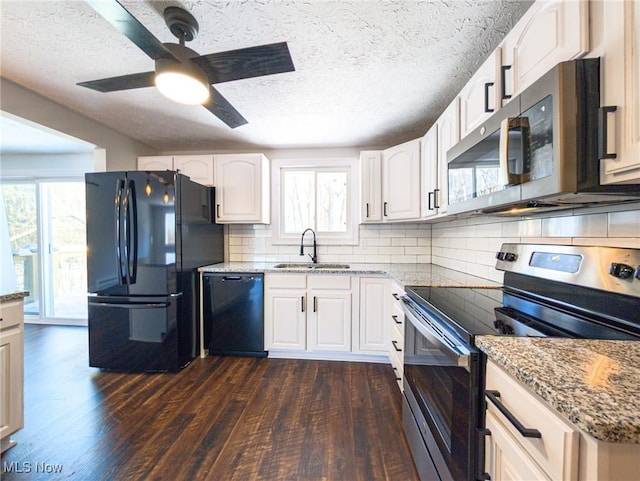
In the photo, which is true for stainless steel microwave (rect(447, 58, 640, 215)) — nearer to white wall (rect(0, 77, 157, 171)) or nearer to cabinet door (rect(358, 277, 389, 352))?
cabinet door (rect(358, 277, 389, 352))

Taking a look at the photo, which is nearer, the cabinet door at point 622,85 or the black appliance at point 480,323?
the cabinet door at point 622,85

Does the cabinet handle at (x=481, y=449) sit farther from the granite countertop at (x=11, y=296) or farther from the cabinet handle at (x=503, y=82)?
the granite countertop at (x=11, y=296)

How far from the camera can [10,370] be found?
1.46m

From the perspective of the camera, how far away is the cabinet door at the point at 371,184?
8.94ft

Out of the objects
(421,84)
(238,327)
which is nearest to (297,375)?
(238,327)

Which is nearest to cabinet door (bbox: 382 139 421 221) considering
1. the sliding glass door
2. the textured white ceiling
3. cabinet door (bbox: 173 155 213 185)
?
the textured white ceiling

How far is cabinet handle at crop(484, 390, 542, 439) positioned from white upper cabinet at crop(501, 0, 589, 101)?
3.40ft

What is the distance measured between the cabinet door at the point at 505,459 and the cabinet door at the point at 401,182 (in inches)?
72.2

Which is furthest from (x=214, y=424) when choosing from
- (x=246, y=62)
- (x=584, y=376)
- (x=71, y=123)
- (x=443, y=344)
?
(x=71, y=123)

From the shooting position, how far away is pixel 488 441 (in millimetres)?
782

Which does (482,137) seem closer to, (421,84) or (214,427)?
(421,84)

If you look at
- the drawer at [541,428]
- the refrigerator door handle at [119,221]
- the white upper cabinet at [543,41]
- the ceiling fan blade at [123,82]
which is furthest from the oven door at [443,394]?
the refrigerator door handle at [119,221]

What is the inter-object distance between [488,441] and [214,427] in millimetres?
1573

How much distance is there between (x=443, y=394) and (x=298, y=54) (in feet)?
6.22
